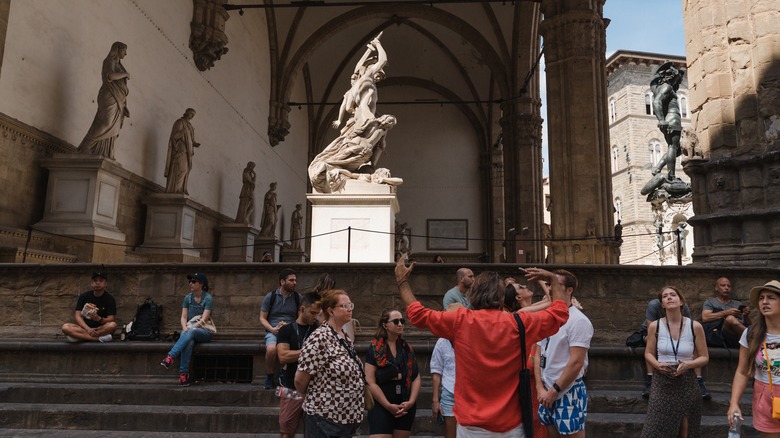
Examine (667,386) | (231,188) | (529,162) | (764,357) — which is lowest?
(667,386)

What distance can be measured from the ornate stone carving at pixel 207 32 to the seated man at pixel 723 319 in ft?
45.4

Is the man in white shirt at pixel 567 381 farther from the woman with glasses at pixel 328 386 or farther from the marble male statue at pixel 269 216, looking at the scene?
the marble male statue at pixel 269 216

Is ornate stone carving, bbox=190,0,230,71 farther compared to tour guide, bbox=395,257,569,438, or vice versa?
ornate stone carving, bbox=190,0,230,71

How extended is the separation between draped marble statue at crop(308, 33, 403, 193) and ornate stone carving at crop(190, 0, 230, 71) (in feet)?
28.1

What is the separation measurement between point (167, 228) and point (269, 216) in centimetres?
691

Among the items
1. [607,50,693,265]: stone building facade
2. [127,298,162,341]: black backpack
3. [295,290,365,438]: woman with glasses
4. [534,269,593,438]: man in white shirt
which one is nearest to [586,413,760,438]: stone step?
[534,269,593,438]: man in white shirt

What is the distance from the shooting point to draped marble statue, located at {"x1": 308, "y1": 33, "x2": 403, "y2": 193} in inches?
311

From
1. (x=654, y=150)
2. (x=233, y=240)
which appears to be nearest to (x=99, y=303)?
(x=233, y=240)

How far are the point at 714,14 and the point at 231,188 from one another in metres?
13.9

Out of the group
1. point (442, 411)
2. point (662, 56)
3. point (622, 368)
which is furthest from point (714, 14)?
point (662, 56)

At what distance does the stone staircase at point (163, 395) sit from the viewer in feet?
14.2

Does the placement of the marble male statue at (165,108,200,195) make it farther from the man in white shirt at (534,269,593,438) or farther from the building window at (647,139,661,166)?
the building window at (647,139,661,166)

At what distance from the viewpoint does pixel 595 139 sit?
12383 mm

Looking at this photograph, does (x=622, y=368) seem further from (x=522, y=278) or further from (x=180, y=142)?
(x=180, y=142)
